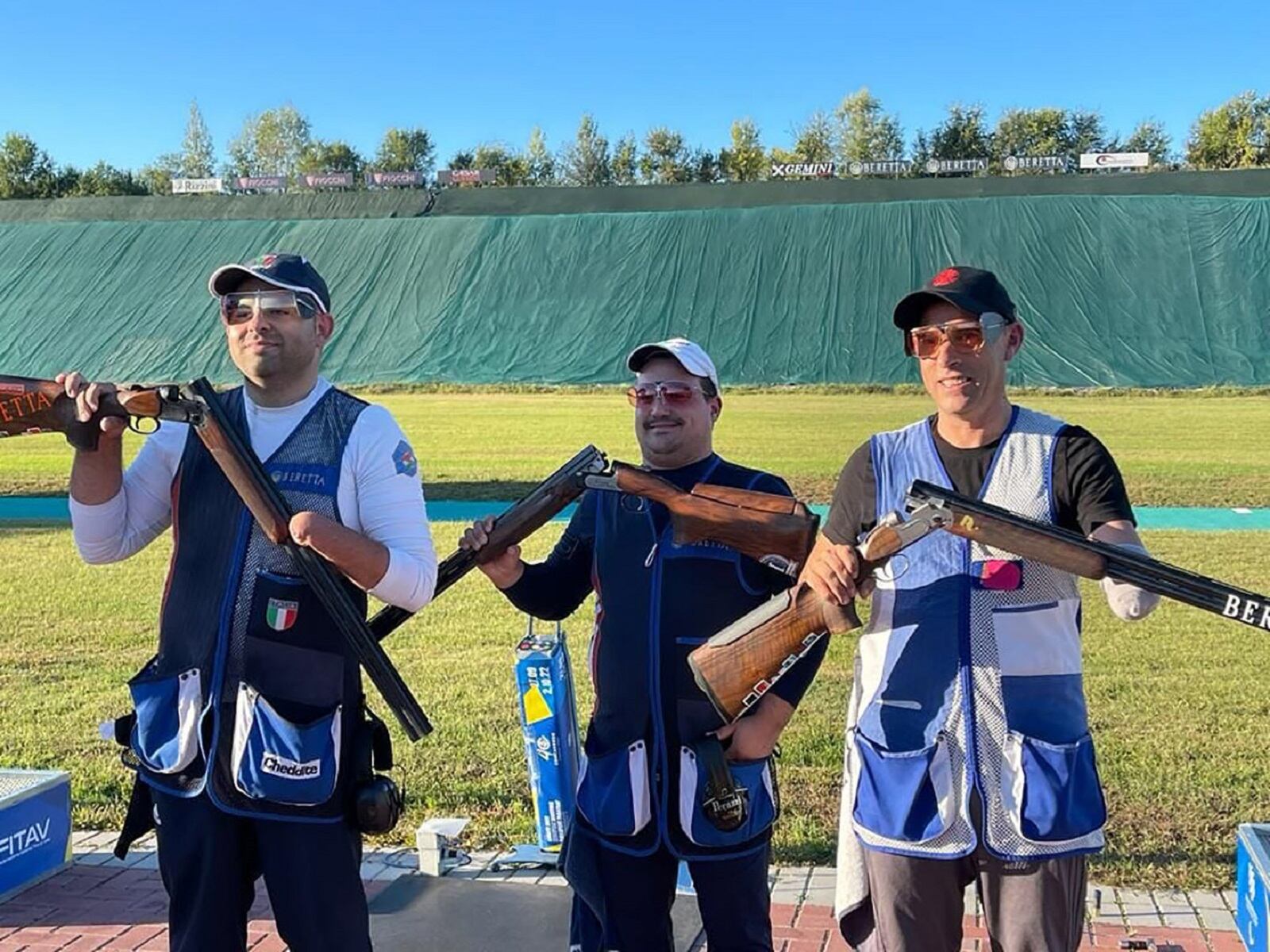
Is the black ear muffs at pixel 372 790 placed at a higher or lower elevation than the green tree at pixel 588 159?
lower

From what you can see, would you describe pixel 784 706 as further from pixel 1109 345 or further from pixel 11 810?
pixel 1109 345

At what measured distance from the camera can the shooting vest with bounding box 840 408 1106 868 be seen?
8.89ft

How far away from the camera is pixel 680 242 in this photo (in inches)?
1863

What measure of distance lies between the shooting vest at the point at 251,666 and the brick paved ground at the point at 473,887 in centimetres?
164

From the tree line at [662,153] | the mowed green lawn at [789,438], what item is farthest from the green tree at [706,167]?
the mowed green lawn at [789,438]

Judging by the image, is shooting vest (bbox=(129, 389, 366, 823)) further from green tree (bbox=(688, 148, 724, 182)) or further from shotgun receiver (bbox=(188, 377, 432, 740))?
green tree (bbox=(688, 148, 724, 182))

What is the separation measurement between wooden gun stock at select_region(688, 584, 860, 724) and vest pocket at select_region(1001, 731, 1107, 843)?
506mm

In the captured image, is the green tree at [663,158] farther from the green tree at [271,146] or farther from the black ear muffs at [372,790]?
the black ear muffs at [372,790]

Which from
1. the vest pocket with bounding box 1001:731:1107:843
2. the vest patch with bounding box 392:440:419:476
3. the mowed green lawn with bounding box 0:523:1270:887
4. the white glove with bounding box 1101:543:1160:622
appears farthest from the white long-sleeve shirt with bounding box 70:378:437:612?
the mowed green lawn with bounding box 0:523:1270:887

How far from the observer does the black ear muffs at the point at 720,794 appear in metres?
3.09

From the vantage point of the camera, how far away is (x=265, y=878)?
2.96 metres

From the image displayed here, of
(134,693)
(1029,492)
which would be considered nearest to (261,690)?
(134,693)

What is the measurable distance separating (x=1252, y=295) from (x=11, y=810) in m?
43.1

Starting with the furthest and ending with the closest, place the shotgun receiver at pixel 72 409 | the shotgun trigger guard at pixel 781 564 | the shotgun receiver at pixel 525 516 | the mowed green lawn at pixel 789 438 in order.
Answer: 1. the mowed green lawn at pixel 789 438
2. the shotgun receiver at pixel 525 516
3. the shotgun trigger guard at pixel 781 564
4. the shotgun receiver at pixel 72 409
